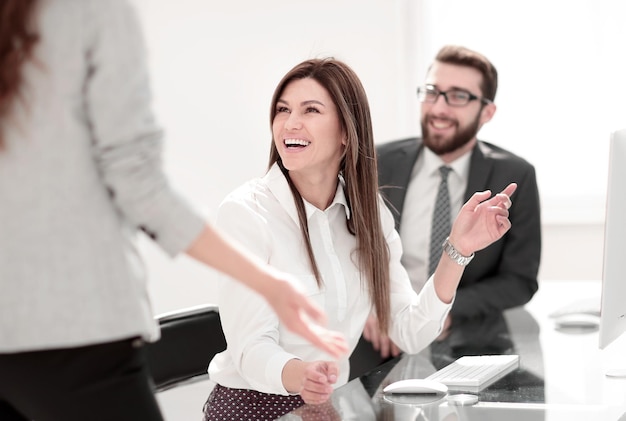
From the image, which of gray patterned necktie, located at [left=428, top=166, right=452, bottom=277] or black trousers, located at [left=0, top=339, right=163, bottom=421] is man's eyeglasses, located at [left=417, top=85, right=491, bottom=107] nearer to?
gray patterned necktie, located at [left=428, top=166, right=452, bottom=277]

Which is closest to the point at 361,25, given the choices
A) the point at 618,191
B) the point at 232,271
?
the point at 618,191

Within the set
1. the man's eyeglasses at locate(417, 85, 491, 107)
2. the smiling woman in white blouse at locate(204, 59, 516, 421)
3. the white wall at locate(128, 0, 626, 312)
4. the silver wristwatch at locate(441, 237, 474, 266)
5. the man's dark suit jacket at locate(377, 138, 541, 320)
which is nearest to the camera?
the smiling woman in white blouse at locate(204, 59, 516, 421)

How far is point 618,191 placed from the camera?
204 cm

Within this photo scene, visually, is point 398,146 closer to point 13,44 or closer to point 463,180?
point 463,180

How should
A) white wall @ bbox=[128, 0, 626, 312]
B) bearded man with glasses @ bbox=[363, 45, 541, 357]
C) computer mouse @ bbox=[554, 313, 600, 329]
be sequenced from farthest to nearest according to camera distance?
white wall @ bbox=[128, 0, 626, 312], bearded man with glasses @ bbox=[363, 45, 541, 357], computer mouse @ bbox=[554, 313, 600, 329]

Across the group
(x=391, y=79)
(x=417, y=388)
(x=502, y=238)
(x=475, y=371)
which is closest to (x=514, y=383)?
(x=475, y=371)

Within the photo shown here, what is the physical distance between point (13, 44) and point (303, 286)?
1.26m

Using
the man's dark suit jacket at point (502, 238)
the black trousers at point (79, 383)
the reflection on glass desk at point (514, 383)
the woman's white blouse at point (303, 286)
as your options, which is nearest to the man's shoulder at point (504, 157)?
the man's dark suit jacket at point (502, 238)

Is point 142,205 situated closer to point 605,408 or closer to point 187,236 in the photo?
point 187,236

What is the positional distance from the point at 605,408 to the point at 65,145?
124cm

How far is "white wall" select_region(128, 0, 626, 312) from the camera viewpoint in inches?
200

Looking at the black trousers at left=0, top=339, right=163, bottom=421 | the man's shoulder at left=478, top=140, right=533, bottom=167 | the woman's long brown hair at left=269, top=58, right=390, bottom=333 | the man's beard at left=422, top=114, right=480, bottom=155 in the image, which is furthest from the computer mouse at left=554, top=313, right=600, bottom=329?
the black trousers at left=0, top=339, right=163, bottom=421

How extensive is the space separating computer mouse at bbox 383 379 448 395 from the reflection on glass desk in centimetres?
1

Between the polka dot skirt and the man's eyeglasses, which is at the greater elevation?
the man's eyeglasses
